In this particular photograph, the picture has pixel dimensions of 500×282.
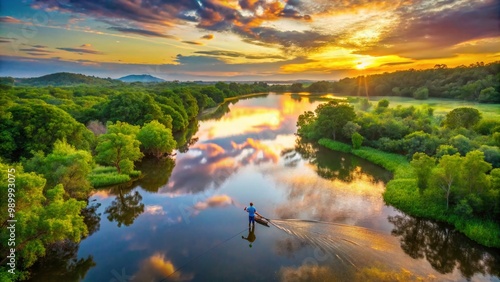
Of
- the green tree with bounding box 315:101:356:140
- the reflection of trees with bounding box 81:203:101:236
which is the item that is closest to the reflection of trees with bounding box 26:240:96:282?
the reflection of trees with bounding box 81:203:101:236

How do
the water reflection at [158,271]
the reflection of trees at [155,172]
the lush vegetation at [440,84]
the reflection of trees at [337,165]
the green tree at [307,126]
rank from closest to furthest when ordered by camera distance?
the water reflection at [158,271] → the reflection of trees at [155,172] → the reflection of trees at [337,165] → the green tree at [307,126] → the lush vegetation at [440,84]

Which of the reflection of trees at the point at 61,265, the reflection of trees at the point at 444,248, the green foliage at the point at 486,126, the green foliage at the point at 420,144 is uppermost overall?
the green foliage at the point at 486,126

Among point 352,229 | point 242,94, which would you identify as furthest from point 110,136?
point 242,94

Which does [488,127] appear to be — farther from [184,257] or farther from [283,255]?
[184,257]

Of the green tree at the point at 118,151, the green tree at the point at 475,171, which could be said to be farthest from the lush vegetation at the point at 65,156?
the green tree at the point at 475,171

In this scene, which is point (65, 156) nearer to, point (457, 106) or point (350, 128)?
point (350, 128)

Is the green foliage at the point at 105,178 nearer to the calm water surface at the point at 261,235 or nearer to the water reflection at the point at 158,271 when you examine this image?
the calm water surface at the point at 261,235
